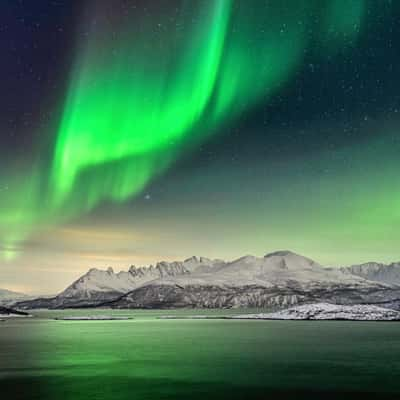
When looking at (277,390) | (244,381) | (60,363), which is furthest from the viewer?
(60,363)

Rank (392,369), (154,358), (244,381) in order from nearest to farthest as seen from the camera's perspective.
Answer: (244,381)
(392,369)
(154,358)

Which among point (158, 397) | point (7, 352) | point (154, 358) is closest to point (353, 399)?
point (158, 397)

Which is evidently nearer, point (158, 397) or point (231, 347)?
point (158, 397)

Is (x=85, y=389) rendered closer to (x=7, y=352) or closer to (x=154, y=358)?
(x=154, y=358)

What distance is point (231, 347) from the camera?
92.9m

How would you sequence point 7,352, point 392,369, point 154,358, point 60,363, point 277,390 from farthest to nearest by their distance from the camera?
point 7,352, point 154,358, point 60,363, point 392,369, point 277,390

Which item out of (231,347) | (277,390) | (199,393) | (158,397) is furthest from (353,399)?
(231,347)

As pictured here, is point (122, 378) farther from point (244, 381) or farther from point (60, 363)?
point (60, 363)

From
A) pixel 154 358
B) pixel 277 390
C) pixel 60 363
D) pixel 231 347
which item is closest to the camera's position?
pixel 277 390

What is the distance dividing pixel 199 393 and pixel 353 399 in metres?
11.4

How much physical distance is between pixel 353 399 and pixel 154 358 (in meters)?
38.4

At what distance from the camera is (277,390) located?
46625 millimetres

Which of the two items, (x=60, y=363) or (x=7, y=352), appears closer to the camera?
(x=60, y=363)

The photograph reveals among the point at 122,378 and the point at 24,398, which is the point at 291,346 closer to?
the point at 122,378
